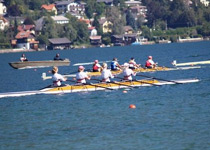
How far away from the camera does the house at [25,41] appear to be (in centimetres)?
13975

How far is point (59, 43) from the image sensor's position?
134 metres

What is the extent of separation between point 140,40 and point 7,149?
129 m

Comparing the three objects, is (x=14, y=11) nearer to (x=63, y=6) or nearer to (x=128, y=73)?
(x=63, y=6)

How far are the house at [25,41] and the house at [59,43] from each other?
4.36 meters

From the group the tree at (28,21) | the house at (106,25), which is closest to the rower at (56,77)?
the house at (106,25)

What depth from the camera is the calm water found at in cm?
2311

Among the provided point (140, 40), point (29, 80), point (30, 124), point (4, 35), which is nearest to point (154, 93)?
point (30, 124)

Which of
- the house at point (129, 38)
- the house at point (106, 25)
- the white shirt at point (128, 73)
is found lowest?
the house at point (129, 38)

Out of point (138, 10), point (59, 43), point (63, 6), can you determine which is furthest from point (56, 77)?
point (63, 6)

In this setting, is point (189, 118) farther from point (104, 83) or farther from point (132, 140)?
point (104, 83)

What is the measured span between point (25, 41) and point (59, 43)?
9.23m

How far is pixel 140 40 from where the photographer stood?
151 m

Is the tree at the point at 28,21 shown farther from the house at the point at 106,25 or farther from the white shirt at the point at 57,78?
the white shirt at the point at 57,78

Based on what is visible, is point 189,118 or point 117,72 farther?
point 117,72
